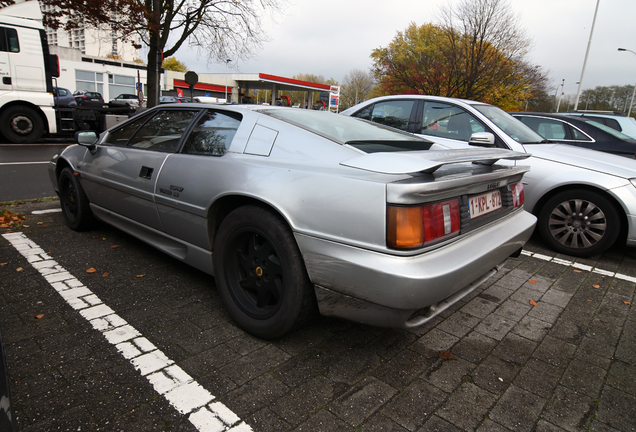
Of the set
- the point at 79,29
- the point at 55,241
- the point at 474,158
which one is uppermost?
the point at 79,29

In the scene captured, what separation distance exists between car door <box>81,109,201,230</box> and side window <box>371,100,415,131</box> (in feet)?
9.90

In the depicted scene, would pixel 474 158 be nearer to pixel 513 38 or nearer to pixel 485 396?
pixel 485 396

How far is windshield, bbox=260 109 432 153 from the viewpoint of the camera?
2.49m

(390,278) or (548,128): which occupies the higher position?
(548,128)

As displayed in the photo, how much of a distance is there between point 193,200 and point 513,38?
2003cm

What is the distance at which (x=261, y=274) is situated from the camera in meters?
2.38

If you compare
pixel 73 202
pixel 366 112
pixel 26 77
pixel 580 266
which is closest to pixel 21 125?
pixel 26 77

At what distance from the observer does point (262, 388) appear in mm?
2006

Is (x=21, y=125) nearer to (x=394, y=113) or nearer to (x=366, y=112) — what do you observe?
(x=366, y=112)

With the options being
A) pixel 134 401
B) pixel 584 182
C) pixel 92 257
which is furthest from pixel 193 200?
pixel 584 182

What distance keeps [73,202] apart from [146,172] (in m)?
1.61

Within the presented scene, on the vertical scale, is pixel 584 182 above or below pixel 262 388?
above

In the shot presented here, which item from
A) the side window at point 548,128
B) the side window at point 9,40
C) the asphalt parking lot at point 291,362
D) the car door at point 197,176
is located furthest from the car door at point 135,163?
the side window at point 9,40

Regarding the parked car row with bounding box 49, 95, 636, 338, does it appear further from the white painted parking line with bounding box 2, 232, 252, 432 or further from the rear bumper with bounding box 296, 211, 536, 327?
the white painted parking line with bounding box 2, 232, 252, 432
